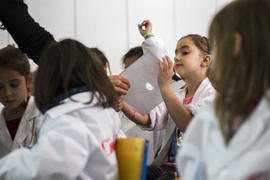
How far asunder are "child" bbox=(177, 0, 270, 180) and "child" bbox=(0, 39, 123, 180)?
0.99 feet

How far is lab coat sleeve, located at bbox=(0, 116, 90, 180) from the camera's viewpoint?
2.59ft

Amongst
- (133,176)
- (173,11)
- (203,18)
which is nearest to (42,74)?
(133,176)

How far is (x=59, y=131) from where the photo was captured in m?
0.81

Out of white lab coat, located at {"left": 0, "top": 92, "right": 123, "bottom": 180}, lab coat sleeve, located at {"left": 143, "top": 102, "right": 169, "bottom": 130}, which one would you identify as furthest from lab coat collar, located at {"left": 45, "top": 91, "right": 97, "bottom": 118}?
lab coat sleeve, located at {"left": 143, "top": 102, "right": 169, "bottom": 130}

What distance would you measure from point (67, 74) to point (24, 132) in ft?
1.33

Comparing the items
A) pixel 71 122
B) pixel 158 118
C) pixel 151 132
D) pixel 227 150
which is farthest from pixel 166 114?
pixel 227 150

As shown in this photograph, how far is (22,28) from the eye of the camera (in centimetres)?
125

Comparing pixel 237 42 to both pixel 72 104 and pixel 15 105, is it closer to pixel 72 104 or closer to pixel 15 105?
pixel 72 104

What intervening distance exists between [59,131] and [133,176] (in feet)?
0.75

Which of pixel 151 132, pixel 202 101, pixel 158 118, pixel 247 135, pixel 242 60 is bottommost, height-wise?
pixel 151 132

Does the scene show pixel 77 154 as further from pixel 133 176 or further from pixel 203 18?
pixel 203 18

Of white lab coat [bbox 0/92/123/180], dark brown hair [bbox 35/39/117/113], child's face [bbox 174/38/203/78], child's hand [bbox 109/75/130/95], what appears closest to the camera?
white lab coat [bbox 0/92/123/180]

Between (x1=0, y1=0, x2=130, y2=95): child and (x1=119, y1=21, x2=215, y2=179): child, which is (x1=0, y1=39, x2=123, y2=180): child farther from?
(x1=119, y1=21, x2=215, y2=179): child

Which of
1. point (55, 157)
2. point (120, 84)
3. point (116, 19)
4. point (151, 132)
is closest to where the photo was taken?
point (55, 157)
